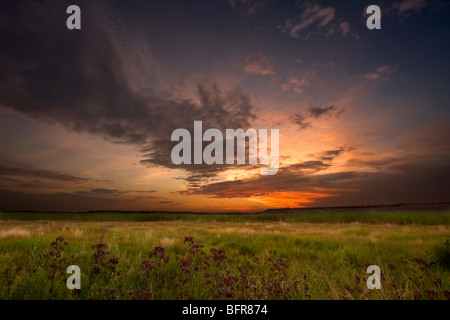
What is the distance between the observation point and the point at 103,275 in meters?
3.79
